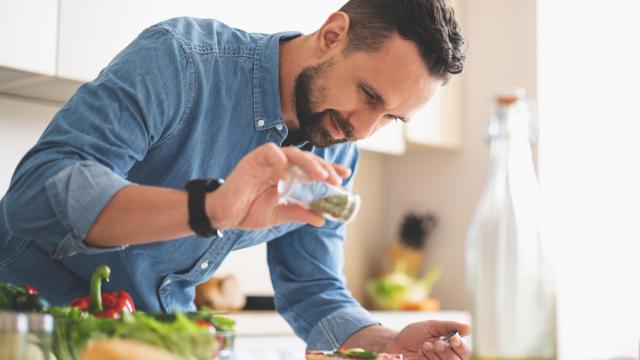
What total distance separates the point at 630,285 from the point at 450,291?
27.7 inches

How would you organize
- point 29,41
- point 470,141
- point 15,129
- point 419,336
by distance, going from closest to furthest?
point 419,336 < point 29,41 < point 15,129 < point 470,141

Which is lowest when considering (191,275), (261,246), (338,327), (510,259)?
(261,246)

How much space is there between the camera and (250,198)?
1.10 meters

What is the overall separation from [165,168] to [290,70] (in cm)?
31

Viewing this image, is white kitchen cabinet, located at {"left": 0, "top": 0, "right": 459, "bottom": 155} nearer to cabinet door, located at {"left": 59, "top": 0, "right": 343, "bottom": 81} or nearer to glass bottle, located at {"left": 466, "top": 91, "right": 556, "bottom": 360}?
cabinet door, located at {"left": 59, "top": 0, "right": 343, "bottom": 81}

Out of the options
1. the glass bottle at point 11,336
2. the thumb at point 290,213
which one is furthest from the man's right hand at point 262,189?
the glass bottle at point 11,336

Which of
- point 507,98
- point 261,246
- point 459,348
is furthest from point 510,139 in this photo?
point 261,246

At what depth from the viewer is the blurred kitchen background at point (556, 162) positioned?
11.1ft

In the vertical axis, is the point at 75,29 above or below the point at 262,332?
above

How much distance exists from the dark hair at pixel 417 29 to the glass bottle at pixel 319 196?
602 millimetres

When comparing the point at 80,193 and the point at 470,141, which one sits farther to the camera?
the point at 470,141

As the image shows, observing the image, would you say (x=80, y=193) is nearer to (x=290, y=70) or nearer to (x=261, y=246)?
(x=290, y=70)

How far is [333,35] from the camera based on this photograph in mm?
1656

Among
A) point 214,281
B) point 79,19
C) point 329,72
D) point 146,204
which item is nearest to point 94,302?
point 146,204
